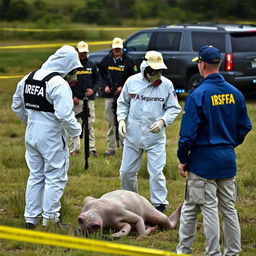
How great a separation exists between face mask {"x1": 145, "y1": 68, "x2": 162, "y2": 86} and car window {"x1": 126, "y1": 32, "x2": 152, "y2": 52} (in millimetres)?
10686

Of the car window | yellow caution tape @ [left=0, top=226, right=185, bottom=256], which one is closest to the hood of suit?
yellow caution tape @ [left=0, top=226, right=185, bottom=256]

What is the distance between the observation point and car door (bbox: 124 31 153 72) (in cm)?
1984

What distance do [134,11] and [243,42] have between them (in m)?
13.7

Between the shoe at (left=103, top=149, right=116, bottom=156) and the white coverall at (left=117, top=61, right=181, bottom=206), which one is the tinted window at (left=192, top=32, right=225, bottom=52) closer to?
the shoe at (left=103, top=149, right=116, bottom=156)

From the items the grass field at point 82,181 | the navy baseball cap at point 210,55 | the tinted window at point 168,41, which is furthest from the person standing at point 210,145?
the tinted window at point 168,41

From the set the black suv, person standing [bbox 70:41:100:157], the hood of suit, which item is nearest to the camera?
the hood of suit

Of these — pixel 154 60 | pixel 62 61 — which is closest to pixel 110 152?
pixel 154 60

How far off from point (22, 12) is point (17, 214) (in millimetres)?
16958

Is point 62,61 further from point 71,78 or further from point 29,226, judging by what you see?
point 29,226

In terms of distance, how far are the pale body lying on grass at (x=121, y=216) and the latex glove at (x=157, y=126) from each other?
86 cm

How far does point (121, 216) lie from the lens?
8312 mm

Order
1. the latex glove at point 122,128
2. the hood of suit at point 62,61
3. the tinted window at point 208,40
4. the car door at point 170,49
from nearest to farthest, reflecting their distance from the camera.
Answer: the hood of suit at point 62,61
the latex glove at point 122,128
the tinted window at point 208,40
the car door at point 170,49

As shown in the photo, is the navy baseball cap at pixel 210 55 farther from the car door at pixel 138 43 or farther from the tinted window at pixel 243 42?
the car door at pixel 138 43

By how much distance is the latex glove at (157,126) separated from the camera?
905 cm
